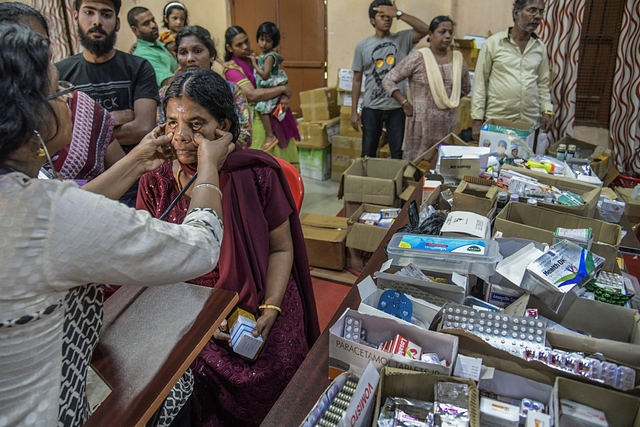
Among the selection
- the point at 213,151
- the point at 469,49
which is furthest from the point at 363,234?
the point at 469,49

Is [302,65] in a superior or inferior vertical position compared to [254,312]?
superior

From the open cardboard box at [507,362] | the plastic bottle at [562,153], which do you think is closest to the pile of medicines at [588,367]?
the open cardboard box at [507,362]

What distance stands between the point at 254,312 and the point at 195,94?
0.79 m

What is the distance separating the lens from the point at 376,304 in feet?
4.08

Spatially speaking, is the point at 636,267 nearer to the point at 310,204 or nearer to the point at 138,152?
the point at 310,204

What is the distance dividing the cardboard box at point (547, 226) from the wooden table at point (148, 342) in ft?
3.28

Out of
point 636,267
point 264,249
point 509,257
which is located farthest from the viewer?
point 636,267

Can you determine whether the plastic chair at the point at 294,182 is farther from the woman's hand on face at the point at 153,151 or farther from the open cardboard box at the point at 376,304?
the open cardboard box at the point at 376,304

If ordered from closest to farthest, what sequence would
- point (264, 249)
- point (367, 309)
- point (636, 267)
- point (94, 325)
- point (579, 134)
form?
point (94, 325), point (367, 309), point (264, 249), point (636, 267), point (579, 134)

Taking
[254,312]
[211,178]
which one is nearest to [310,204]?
[254,312]

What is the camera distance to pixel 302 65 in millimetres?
6719

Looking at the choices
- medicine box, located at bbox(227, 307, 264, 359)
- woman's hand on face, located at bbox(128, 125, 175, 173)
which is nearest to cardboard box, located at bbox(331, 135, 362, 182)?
woman's hand on face, located at bbox(128, 125, 175, 173)

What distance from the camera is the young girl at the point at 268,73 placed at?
382cm

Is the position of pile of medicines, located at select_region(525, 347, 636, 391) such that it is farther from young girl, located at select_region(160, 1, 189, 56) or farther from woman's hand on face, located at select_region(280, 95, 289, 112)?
young girl, located at select_region(160, 1, 189, 56)
